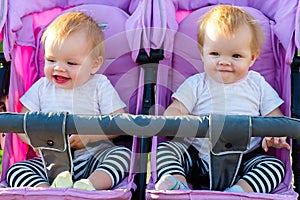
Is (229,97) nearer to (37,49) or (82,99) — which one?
(82,99)

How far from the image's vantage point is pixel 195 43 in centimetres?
286

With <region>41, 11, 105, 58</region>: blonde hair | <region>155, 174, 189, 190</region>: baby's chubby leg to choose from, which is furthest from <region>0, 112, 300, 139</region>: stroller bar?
<region>41, 11, 105, 58</region>: blonde hair

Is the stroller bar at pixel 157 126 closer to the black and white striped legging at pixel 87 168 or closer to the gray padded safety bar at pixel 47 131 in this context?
the gray padded safety bar at pixel 47 131

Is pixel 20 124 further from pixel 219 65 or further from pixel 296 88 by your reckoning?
pixel 296 88

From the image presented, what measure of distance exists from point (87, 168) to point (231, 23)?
0.84m

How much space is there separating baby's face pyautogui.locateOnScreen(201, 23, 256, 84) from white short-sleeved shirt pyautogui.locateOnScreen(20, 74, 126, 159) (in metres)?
0.42

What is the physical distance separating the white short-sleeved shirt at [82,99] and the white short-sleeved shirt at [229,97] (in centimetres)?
28

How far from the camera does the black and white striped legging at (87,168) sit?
7.73ft

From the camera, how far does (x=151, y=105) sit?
263 centimetres

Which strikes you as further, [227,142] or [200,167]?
[200,167]

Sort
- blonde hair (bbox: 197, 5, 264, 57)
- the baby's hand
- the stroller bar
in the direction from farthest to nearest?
1. blonde hair (bbox: 197, 5, 264, 57)
2. the baby's hand
3. the stroller bar

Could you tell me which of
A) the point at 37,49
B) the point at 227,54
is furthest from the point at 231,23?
the point at 37,49

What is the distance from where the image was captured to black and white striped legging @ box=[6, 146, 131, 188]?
2.36 meters

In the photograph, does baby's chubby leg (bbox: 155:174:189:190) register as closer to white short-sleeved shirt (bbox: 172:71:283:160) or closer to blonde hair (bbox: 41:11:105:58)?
white short-sleeved shirt (bbox: 172:71:283:160)
